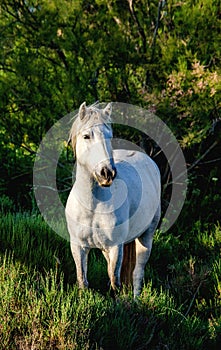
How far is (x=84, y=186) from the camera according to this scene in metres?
2.96

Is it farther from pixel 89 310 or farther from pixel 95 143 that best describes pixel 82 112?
pixel 89 310

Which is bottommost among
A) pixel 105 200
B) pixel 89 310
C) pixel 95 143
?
pixel 89 310

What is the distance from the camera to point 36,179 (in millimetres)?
6297

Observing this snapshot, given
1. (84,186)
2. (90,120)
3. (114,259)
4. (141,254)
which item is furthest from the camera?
(141,254)

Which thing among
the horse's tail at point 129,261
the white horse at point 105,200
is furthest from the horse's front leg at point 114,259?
the horse's tail at point 129,261

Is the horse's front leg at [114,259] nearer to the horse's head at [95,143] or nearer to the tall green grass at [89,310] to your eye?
the tall green grass at [89,310]

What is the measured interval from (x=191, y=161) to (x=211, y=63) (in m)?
1.23

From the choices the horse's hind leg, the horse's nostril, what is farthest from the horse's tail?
the horse's nostril

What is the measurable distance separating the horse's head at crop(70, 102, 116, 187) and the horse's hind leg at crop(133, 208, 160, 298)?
1088mm

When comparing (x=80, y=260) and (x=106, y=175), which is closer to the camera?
(x=106, y=175)

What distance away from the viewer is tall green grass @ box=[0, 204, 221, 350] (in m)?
2.59

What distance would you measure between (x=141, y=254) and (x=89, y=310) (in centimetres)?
106

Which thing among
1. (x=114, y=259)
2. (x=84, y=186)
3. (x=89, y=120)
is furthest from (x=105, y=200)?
(x=89, y=120)

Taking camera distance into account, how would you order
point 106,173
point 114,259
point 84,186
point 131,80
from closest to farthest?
point 106,173, point 84,186, point 114,259, point 131,80
